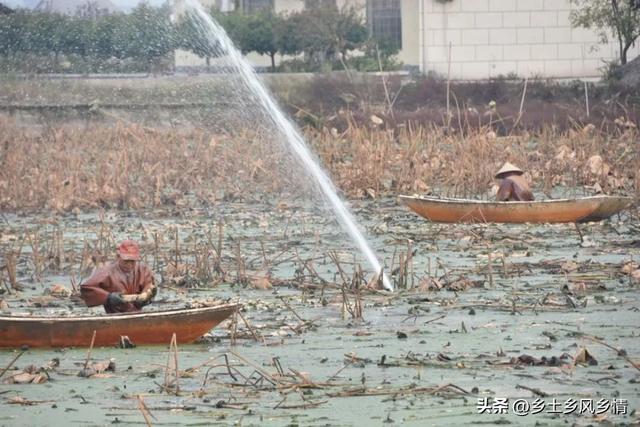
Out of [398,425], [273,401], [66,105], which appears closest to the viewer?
[398,425]

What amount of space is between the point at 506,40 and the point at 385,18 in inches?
176

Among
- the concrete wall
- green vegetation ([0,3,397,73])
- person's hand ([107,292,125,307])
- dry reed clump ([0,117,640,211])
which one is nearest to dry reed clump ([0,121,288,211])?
dry reed clump ([0,117,640,211])

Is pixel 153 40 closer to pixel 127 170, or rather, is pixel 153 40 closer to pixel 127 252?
pixel 127 170

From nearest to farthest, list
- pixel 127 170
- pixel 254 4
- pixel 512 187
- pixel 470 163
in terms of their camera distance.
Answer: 1. pixel 512 187
2. pixel 470 163
3. pixel 127 170
4. pixel 254 4

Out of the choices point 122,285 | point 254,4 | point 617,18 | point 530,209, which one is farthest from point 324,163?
point 254,4

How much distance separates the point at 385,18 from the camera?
141 ft

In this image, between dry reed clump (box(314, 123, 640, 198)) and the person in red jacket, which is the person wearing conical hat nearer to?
dry reed clump (box(314, 123, 640, 198))

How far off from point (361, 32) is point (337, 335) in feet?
99.3

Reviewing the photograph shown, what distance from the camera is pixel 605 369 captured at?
9.74m

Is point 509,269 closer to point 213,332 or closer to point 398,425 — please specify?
point 213,332

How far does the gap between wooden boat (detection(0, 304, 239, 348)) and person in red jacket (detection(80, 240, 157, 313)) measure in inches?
12.4

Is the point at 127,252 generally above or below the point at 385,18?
below

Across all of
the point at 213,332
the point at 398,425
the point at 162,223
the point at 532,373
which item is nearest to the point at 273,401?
the point at 398,425

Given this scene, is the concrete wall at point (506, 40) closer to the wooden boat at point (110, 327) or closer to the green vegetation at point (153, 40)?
the green vegetation at point (153, 40)
